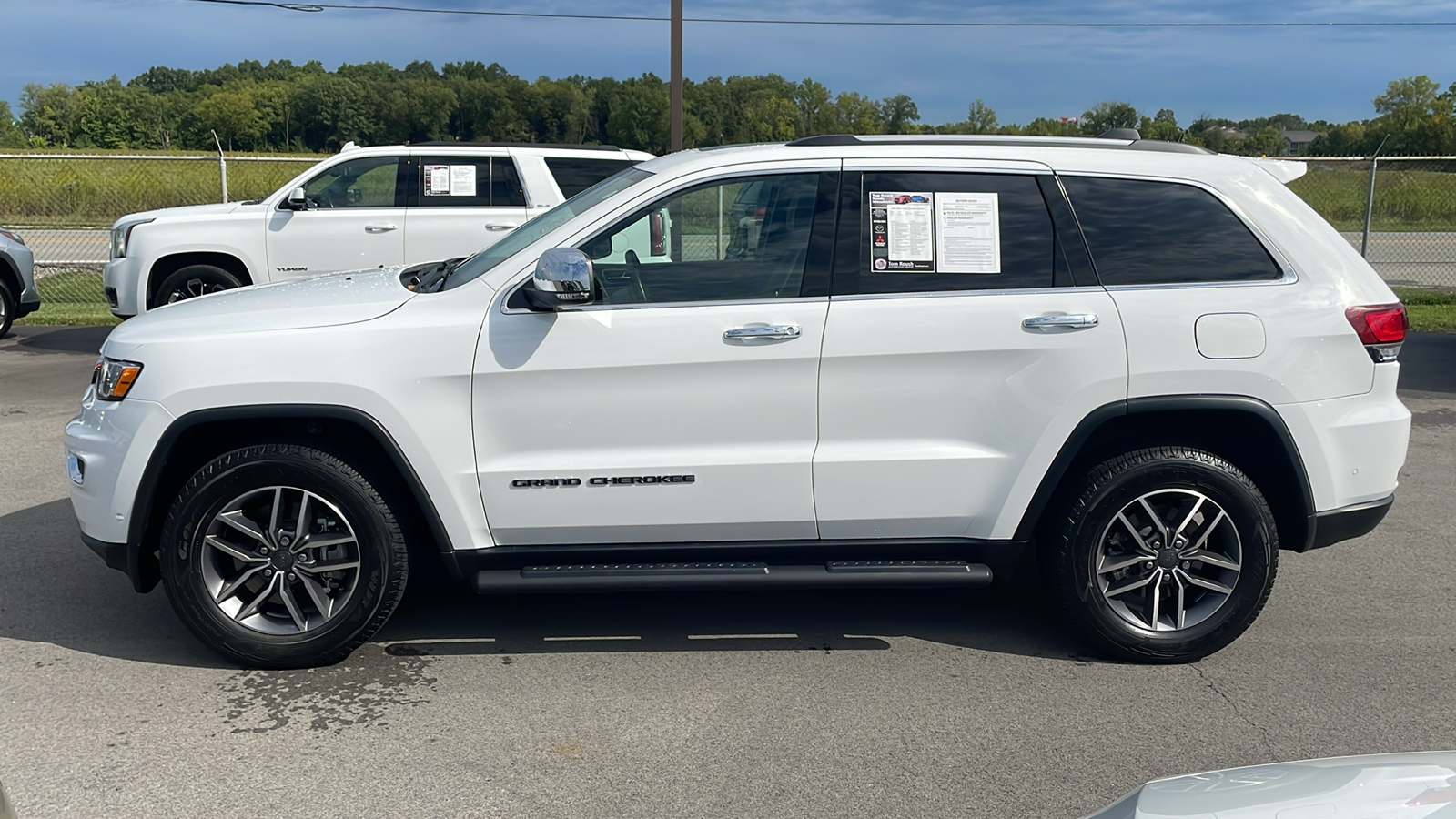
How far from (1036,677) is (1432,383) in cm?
749

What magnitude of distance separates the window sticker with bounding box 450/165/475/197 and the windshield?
659 cm

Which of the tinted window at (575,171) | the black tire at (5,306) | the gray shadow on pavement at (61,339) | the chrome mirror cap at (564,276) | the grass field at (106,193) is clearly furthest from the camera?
the grass field at (106,193)

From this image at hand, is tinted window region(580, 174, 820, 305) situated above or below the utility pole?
below

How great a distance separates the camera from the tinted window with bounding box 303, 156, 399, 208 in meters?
11.3

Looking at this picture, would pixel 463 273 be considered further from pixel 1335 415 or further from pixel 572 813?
pixel 1335 415

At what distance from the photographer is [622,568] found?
4449 millimetres

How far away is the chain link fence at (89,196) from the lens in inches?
718

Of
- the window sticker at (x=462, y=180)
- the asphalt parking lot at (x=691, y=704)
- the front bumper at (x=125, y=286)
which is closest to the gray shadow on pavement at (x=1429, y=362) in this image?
the asphalt parking lot at (x=691, y=704)

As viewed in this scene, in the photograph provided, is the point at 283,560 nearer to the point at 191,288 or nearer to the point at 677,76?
the point at 191,288

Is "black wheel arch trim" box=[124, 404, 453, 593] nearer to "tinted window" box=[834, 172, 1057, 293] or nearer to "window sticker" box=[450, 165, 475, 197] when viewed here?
"tinted window" box=[834, 172, 1057, 293]

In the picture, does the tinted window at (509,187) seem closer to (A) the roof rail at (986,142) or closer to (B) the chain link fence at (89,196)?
(B) the chain link fence at (89,196)

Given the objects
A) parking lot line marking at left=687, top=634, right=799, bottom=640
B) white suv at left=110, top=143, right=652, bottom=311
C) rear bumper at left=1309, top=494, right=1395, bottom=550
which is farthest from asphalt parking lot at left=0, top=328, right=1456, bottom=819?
white suv at left=110, top=143, right=652, bottom=311

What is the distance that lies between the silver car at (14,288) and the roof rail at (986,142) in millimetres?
10688

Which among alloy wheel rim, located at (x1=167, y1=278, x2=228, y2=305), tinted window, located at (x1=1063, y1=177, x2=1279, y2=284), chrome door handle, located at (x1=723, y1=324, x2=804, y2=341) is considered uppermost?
tinted window, located at (x1=1063, y1=177, x2=1279, y2=284)
